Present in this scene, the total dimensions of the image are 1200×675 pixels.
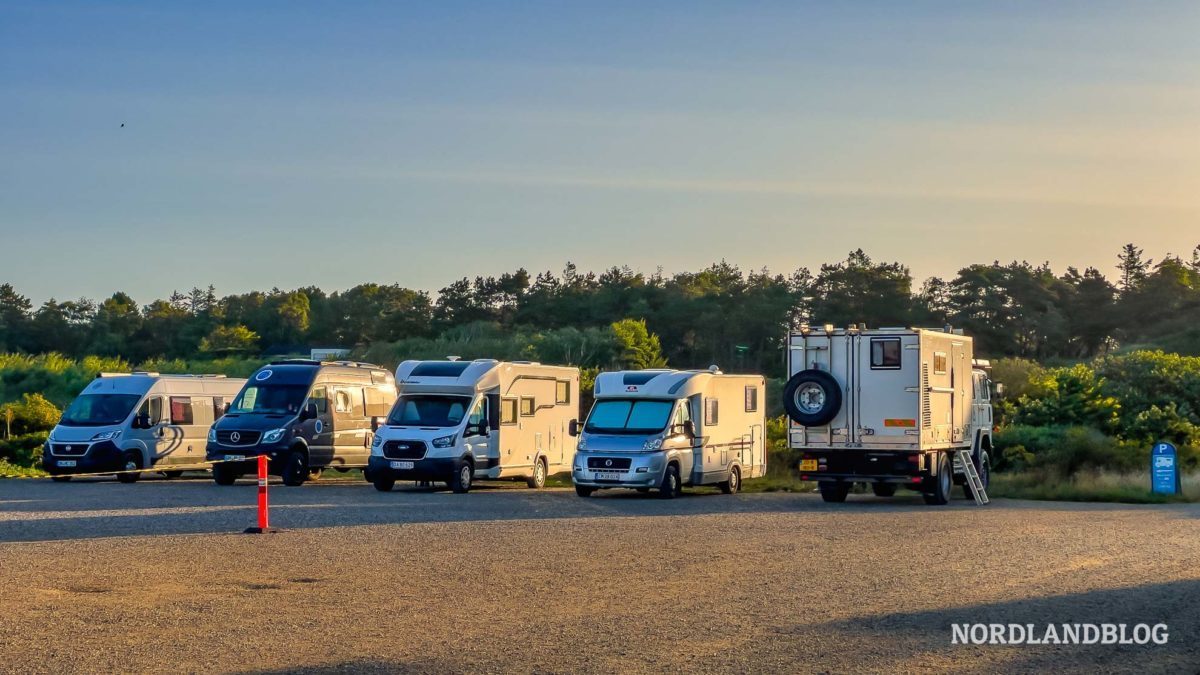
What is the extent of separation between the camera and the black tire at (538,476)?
1184 inches

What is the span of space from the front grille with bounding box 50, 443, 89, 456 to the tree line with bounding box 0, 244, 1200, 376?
40.1 metres

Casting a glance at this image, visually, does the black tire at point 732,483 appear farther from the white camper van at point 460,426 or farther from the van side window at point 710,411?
the white camper van at point 460,426

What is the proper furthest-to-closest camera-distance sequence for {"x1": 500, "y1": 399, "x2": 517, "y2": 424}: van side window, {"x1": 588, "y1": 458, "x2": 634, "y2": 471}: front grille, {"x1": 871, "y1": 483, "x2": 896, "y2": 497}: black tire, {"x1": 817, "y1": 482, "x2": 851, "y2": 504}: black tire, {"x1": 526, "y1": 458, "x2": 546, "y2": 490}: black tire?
1. {"x1": 526, "y1": 458, "x2": 546, "y2": 490}: black tire
2. {"x1": 500, "y1": 399, "x2": 517, "y2": 424}: van side window
3. {"x1": 871, "y1": 483, "x2": 896, "y2": 497}: black tire
4. {"x1": 588, "y1": 458, "x2": 634, "y2": 471}: front grille
5. {"x1": 817, "y1": 482, "x2": 851, "y2": 504}: black tire

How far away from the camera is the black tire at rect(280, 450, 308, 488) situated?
96.5ft

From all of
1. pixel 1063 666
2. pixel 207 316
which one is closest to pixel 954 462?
pixel 1063 666

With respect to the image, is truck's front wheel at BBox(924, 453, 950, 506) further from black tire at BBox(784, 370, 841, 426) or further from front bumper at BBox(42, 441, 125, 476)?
front bumper at BBox(42, 441, 125, 476)

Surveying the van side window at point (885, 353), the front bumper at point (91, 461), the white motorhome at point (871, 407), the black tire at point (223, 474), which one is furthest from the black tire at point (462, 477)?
the front bumper at point (91, 461)

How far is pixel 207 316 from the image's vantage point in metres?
104

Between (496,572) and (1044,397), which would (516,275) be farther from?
(496,572)

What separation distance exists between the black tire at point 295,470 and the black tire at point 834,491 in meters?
11.1

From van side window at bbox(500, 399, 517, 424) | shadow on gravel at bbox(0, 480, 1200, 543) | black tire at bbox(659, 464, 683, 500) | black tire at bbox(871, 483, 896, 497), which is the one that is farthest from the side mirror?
black tire at bbox(871, 483, 896, 497)

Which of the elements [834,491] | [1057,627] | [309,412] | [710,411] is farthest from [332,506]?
[1057,627]

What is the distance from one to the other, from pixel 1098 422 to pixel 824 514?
64.0 feet

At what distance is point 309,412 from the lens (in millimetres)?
29969
